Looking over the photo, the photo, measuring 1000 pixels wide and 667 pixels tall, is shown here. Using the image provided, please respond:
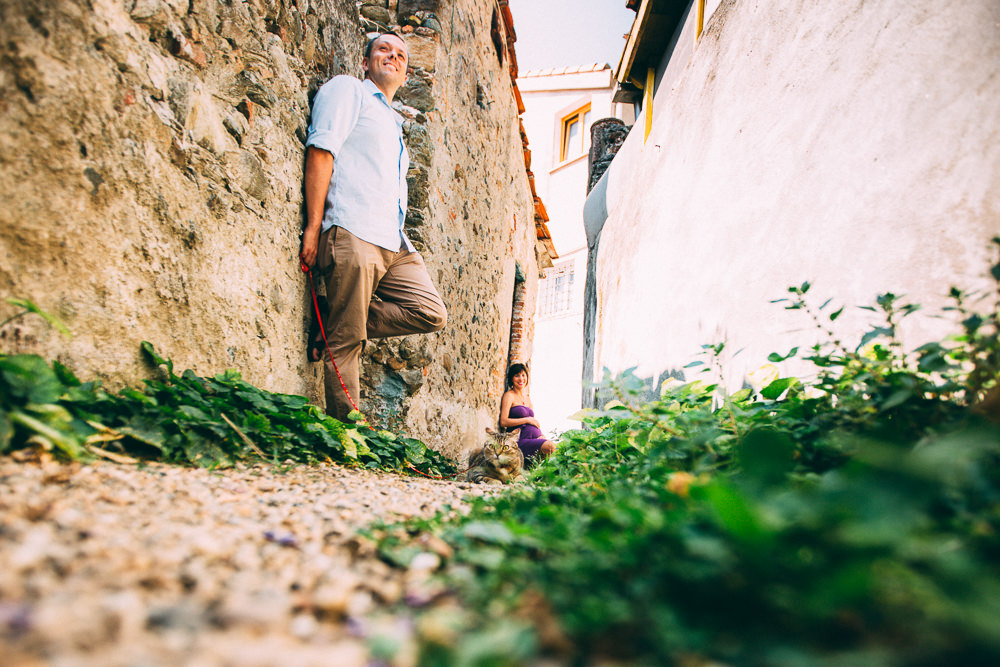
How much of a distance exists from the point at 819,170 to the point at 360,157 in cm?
217

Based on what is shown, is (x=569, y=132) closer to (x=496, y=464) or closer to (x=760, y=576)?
(x=496, y=464)

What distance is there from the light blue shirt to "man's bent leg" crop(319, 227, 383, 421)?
0.24 feet

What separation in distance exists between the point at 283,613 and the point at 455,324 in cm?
392

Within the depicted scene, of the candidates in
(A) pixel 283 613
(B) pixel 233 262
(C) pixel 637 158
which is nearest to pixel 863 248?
(A) pixel 283 613

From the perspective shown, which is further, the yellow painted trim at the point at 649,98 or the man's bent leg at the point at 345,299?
the yellow painted trim at the point at 649,98

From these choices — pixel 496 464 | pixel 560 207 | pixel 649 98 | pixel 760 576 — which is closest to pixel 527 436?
pixel 496 464

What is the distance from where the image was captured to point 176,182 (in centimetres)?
174

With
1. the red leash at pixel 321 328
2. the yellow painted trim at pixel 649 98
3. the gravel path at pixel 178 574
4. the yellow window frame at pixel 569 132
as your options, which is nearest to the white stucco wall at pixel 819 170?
the yellow painted trim at pixel 649 98

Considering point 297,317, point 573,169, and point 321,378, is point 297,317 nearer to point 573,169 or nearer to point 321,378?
point 321,378

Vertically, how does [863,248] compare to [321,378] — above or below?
above

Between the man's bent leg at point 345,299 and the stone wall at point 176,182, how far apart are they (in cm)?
13

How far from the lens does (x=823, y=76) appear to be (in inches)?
90.7

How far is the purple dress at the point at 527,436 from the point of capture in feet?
16.3

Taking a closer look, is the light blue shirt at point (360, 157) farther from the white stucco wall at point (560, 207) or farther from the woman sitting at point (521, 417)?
the white stucco wall at point (560, 207)
